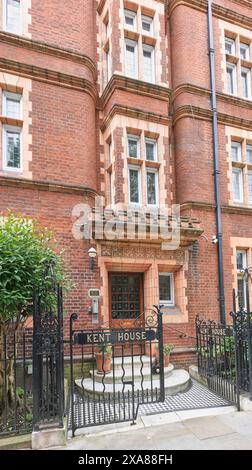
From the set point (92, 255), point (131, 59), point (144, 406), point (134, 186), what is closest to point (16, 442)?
point (144, 406)

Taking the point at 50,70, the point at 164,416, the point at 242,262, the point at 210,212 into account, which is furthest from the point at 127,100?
→ the point at 164,416

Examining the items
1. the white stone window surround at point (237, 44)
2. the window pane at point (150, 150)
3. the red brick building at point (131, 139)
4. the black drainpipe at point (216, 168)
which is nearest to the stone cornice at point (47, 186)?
the red brick building at point (131, 139)

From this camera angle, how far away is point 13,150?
24.3ft

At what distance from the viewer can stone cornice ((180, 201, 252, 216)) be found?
28.8 feet

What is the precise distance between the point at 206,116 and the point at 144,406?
8.05m

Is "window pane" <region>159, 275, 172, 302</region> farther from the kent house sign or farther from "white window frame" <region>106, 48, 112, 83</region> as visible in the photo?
"white window frame" <region>106, 48, 112, 83</region>

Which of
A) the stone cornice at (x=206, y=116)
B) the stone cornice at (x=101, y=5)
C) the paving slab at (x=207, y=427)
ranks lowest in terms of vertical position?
the paving slab at (x=207, y=427)

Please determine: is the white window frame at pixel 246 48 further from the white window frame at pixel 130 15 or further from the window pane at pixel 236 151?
the white window frame at pixel 130 15

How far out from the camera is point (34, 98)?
752 centimetres

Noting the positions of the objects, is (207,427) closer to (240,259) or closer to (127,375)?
(127,375)

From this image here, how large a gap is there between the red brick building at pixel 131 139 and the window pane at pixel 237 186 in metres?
0.04

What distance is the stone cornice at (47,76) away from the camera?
24.0ft

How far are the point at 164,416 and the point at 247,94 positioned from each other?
10.4 meters

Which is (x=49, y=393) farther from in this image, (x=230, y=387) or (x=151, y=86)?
(x=151, y=86)
